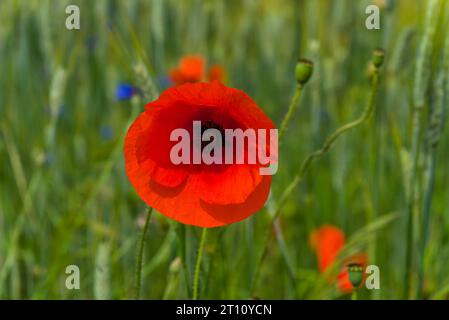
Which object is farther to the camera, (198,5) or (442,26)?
(198,5)

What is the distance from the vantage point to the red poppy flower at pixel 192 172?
1.30 ft

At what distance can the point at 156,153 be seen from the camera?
416 mm

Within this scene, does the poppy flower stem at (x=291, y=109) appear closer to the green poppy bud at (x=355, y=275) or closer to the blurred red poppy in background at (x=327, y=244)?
the green poppy bud at (x=355, y=275)

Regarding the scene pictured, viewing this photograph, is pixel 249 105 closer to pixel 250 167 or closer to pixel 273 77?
pixel 250 167

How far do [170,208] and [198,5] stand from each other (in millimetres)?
883

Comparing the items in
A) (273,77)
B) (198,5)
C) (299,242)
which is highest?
(198,5)

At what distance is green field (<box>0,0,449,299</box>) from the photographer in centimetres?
60


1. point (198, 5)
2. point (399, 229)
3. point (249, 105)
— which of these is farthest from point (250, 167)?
point (198, 5)

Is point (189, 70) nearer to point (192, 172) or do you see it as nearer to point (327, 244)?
point (327, 244)

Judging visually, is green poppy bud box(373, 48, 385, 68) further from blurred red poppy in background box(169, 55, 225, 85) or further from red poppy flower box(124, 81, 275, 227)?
blurred red poppy in background box(169, 55, 225, 85)

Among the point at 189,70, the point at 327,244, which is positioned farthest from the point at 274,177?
the point at 189,70

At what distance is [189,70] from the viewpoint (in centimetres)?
133

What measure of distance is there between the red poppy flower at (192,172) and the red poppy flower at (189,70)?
34.7 inches

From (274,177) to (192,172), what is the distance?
1.74 ft
